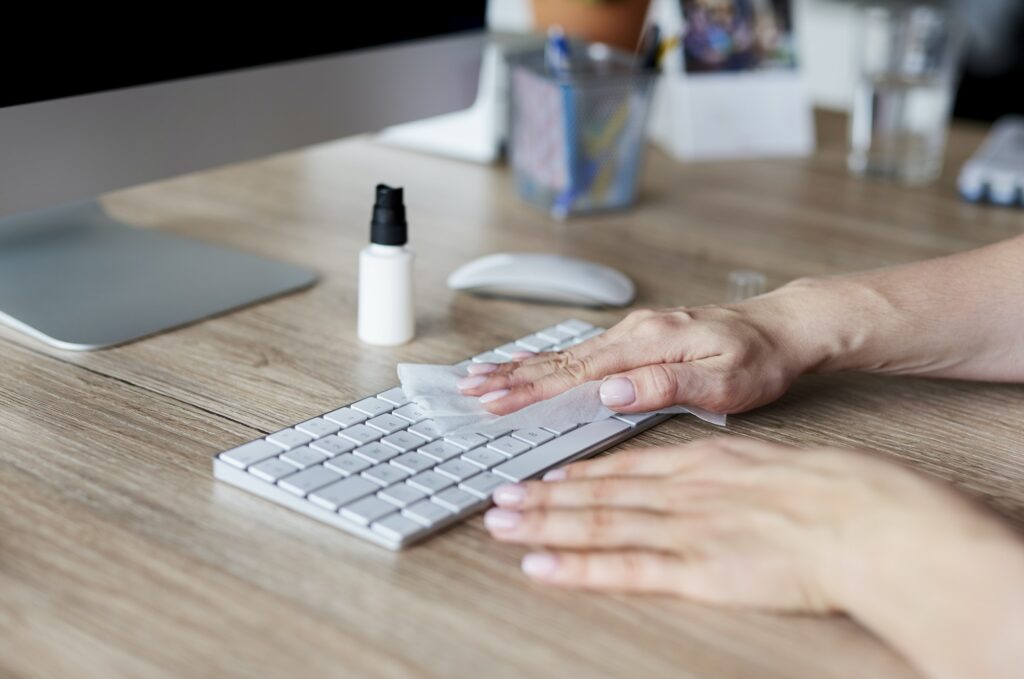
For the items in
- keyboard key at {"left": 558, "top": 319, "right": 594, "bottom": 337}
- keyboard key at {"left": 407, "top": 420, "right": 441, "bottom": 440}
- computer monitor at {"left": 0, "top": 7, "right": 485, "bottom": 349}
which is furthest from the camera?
keyboard key at {"left": 558, "top": 319, "right": 594, "bottom": 337}

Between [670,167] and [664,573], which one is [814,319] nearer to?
[664,573]

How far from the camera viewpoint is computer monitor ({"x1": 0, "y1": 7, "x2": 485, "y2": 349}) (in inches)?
33.8

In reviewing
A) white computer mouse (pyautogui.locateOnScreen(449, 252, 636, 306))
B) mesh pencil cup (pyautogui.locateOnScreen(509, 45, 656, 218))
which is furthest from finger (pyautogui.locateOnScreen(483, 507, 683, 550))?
mesh pencil cup (pyautogui.locateOnScreen(509, 45, 656, 218))

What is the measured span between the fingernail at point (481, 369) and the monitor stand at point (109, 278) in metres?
0.26

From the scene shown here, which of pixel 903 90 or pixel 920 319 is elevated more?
pixel 903 90

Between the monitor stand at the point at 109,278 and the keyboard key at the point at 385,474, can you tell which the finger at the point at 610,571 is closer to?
the keyboard key at the point at 385,474

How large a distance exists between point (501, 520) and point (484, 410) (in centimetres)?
14

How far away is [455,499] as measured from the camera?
0.68m

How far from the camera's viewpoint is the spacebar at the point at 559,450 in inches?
28.5

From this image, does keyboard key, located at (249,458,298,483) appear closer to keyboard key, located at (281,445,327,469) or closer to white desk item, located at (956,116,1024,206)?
keyboard key, located at (281,445,327,469)

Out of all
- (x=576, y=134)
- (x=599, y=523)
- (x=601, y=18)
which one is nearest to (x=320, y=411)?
(x=599, y=523)

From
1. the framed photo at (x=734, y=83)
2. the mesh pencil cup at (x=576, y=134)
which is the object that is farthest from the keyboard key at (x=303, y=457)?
the framed photo at (x=734, y=83)

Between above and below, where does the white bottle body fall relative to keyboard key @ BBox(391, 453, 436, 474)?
above

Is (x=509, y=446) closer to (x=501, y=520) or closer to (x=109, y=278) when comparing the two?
(x=501, y=520)
